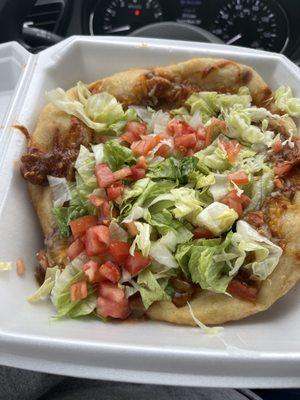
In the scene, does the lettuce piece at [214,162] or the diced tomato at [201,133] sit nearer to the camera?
the lettuce piece at [214,162]

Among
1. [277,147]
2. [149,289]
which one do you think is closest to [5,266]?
[149,289]

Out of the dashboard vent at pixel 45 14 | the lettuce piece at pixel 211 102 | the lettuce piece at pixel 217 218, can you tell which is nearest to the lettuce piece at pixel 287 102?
the lettuce piece at pixel 211 102

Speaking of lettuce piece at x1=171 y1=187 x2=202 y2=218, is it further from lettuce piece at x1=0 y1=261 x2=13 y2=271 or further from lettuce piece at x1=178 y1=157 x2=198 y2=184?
lettuce piece at x1=0 y1=261 x2=13 y2=271

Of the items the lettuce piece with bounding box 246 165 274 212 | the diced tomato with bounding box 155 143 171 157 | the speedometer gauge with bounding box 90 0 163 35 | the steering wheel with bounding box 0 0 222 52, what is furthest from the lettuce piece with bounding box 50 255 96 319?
the speedometer gauge with bounding box 90 0 163 35

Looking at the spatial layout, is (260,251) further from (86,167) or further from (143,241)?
(86,167)

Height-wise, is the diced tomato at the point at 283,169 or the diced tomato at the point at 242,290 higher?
the diced tomato at the point at 283,169

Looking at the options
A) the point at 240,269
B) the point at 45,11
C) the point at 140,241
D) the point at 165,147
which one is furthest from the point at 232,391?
the point at 45,11

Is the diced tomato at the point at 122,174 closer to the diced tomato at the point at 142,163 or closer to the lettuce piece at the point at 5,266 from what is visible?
the diced tomato at the point at 142,163
